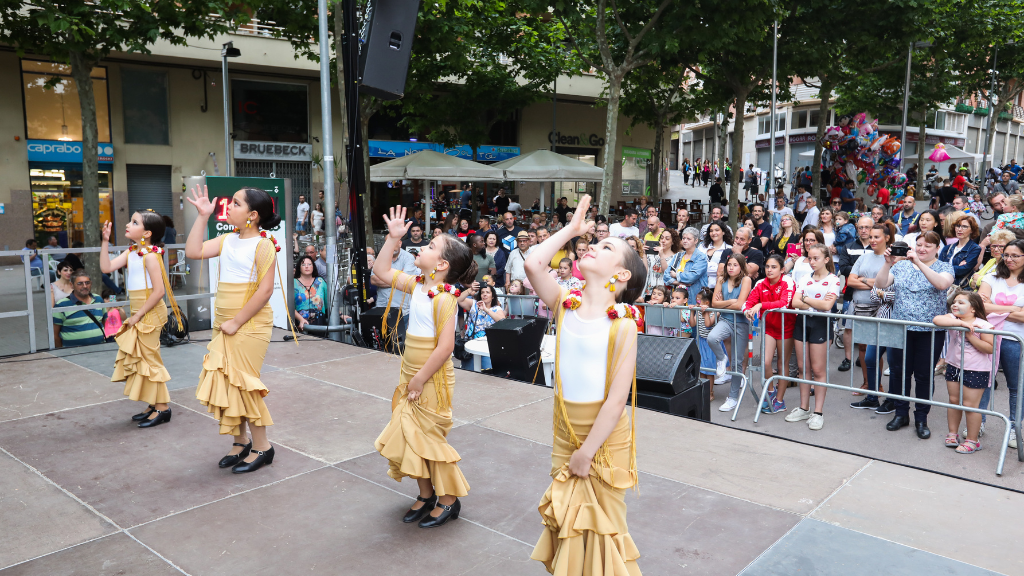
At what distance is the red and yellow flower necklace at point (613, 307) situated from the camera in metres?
3.02

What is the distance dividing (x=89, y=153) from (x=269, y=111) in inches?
428

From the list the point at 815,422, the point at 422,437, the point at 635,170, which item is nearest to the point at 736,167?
the point at 635,170

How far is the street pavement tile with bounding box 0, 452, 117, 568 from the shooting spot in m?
3.86

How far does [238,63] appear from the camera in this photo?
73.3 feet

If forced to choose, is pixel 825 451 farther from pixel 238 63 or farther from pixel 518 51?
pixel 238 63

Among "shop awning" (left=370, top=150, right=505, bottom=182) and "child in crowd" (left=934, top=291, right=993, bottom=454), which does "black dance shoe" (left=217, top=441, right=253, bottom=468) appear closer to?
"child in crowd" (left=934, top=291, right=993, bottom=454)

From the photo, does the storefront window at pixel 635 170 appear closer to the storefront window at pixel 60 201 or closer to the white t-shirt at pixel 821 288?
the storefront window at pixel 60 201

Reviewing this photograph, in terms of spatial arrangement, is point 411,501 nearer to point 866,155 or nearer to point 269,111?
point 866,155

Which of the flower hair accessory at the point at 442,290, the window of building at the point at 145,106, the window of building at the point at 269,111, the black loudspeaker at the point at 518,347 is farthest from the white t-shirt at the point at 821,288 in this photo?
the window of building at the point at 145,106

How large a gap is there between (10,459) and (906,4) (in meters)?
19.9

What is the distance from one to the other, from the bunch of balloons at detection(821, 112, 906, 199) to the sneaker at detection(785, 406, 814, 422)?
14302 millimetres

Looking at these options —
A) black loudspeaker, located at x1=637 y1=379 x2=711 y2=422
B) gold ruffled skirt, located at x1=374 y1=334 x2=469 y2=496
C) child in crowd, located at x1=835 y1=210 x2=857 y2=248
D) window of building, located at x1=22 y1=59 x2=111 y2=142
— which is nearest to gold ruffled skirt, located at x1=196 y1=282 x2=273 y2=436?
gold ruffled skirt, located at x1=374 y1=334 x2=469 y2=496

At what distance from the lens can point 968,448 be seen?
5.99m

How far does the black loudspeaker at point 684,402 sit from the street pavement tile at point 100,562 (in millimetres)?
4102
